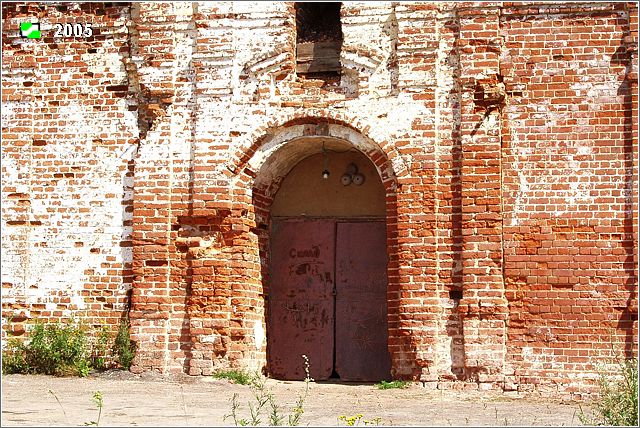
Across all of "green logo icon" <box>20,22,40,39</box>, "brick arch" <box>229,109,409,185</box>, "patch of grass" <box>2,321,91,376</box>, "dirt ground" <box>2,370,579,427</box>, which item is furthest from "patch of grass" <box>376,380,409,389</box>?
"green logo icon" <box>20,22,40,39</box>

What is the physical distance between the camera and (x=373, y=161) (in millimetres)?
10758

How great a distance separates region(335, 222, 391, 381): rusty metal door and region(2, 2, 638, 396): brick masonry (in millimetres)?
927

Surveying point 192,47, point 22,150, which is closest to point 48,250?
point 22,150

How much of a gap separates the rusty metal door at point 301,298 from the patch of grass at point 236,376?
1.07 meters

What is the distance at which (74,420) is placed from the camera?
7.25 meters

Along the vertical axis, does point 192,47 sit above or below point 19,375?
above

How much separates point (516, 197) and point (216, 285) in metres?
3.41

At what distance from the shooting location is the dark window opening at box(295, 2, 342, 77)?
11.0 m

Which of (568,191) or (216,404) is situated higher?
(568,191)

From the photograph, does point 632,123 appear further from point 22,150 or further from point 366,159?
point 22,150

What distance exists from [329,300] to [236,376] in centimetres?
172

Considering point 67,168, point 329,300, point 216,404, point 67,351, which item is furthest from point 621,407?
point 67,168

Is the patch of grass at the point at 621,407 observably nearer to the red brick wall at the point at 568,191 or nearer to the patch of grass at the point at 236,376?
the red brick wall at the point at 568,191

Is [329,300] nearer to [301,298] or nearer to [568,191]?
[301,298]
